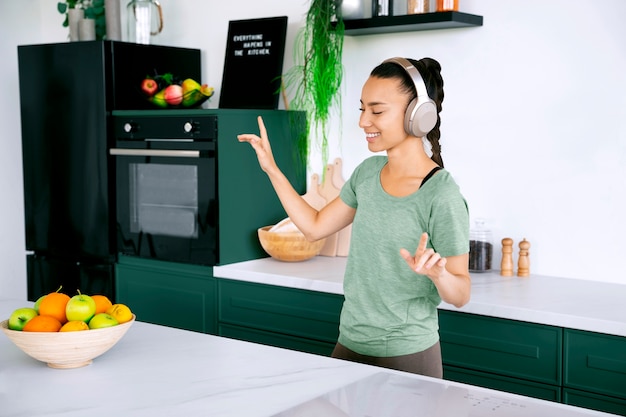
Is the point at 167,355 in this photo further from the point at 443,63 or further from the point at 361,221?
the point at 443,63

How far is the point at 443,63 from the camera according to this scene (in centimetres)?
338

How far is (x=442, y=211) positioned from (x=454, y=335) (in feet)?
2.92

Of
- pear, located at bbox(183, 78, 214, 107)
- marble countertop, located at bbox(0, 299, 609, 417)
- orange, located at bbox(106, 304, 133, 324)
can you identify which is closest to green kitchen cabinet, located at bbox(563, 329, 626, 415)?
marble countertop, located at bbox(0, 299, 609, 417)

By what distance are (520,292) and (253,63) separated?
1682mm

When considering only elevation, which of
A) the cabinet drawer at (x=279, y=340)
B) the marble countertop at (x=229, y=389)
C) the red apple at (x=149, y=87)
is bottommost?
the cabinet drawer at (x=279, y=340)

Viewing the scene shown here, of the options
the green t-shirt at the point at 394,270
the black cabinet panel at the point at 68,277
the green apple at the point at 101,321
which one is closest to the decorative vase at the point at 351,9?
the green t-shirt at the point at 394,270

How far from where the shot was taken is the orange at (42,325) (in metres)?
1.73

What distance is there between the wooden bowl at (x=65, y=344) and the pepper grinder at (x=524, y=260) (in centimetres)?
180

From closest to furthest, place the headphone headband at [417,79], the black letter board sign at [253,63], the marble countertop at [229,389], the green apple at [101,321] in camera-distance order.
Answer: the marble countertop at [229,389]
the green apple at [101,321]
the headphone headband at [417,79]
the black letter board sign at [253,63]

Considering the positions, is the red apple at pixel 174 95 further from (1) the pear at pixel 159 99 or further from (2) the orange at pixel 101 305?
(2) the orange at pixel 101 305

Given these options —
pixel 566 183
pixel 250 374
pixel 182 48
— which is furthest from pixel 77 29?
pixel 250 374

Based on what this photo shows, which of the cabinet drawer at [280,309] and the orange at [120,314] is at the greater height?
the orange at [120,314]

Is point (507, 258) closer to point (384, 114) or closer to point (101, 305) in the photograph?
point (384, 114)

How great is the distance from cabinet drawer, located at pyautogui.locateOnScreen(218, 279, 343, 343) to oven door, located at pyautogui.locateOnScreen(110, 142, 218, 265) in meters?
0.19
